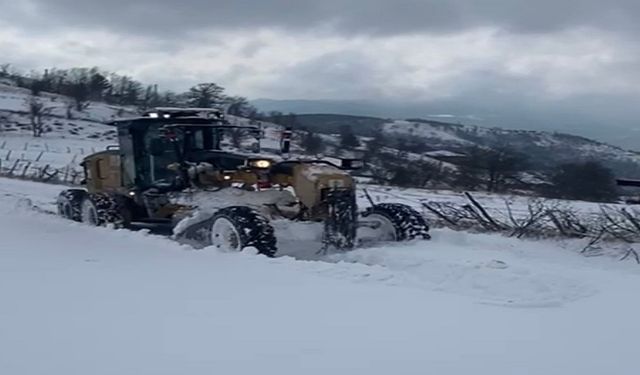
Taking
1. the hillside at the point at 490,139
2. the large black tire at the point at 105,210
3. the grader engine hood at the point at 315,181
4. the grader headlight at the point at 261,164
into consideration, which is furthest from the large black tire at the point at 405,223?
the hillside at the point at 490,139

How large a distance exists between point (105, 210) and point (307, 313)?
721 centimetres

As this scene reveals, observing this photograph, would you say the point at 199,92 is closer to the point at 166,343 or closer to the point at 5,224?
the point at 5,224

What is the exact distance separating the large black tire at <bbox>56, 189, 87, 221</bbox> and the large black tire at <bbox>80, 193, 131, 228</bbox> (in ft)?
0.44

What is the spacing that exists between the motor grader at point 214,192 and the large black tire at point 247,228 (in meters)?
0.01

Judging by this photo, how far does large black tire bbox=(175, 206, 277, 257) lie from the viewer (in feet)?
→ 30.8

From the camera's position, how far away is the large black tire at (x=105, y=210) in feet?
40.6

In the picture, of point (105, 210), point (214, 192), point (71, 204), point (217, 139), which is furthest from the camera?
point (71, 204)

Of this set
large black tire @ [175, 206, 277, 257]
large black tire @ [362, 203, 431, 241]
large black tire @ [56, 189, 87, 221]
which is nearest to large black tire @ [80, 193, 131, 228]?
large black tire @ [56, 189, 87, 221]

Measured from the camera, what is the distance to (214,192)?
36.1 ft

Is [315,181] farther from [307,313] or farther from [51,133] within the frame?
[51,133]

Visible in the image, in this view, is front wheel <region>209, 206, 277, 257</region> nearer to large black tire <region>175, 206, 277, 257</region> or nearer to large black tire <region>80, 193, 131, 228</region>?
large black tire <region>175, 206, 277, 257</region>

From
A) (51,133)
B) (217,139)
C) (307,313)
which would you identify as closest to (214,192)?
(217,139)

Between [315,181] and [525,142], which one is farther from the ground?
[315,181]

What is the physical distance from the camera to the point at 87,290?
22.2ft
